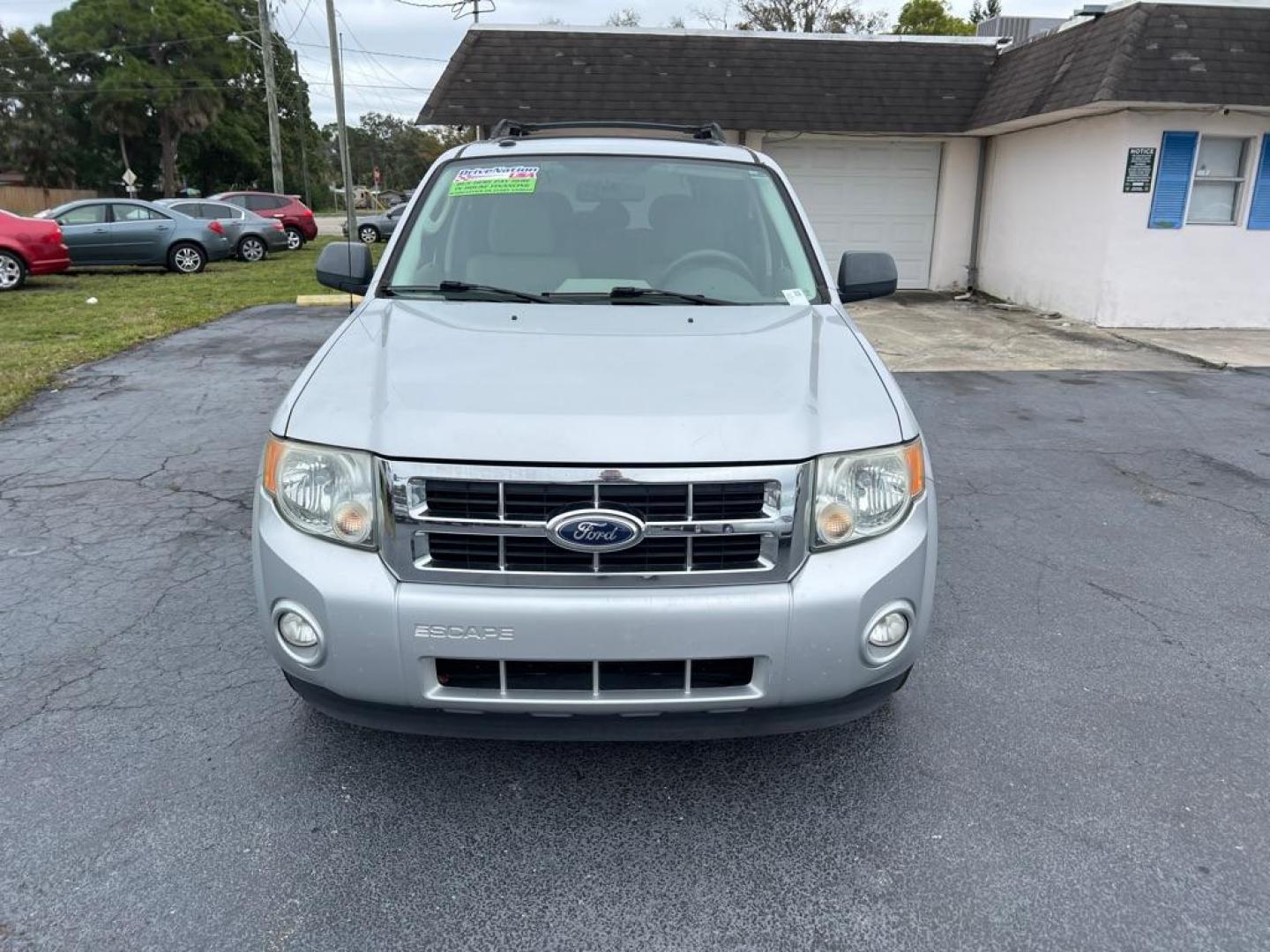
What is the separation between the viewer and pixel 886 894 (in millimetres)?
2379

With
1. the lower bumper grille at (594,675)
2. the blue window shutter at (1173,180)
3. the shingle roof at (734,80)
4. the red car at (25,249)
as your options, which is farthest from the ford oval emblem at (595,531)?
the red car at (25,249)

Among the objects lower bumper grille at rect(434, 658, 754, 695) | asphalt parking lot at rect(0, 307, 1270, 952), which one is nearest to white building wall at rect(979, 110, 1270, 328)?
asphalt parking lot at rect(0, 307, 1270, 952)

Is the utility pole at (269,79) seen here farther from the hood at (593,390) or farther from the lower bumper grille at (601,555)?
the lower bumper grille at (601,555)

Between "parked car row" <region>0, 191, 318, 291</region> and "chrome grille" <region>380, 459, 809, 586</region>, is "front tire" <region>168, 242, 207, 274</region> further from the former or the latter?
"chrome grille" <region>380, 459, 809, 586</region>

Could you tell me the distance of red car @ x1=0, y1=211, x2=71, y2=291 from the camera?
1466cm

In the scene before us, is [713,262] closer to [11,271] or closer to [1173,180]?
[1173,180]

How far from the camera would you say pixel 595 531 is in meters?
2.32

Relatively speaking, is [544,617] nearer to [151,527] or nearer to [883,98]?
[151,527]

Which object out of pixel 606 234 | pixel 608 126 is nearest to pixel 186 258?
pixel 608 126

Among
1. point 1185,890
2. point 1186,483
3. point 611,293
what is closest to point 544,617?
point 611,293

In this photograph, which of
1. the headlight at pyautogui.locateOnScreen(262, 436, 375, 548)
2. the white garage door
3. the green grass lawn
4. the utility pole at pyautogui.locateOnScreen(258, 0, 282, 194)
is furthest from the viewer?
the utility pole at pyautogui.locateOnScreen(258, 0, 282, 194)

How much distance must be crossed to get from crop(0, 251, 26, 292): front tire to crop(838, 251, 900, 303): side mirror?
15.4m

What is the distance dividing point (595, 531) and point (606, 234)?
1.81m

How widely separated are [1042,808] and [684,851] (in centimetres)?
106
